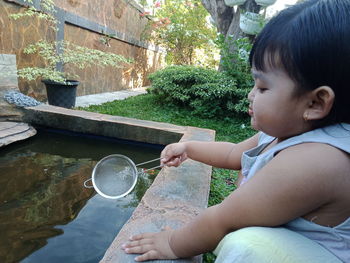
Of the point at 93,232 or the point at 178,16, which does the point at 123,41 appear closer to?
the point at 178,16

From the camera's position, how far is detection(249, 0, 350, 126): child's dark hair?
2.60 feet

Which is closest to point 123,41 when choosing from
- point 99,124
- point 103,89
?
point 103,89

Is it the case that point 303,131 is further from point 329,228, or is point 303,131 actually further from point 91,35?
point 91,35

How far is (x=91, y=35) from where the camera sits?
24.3 feet

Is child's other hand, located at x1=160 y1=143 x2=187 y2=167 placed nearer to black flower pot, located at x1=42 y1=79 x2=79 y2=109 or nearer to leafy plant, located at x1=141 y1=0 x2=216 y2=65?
black flower pot, located at x1=42 y1=79 x2=79 y2=109

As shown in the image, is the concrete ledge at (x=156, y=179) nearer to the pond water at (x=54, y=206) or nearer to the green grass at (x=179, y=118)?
the pond water at (x=54, y=206)

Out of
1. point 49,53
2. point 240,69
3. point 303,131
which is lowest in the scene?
point 303,131

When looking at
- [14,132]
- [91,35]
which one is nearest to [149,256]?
[14,132]

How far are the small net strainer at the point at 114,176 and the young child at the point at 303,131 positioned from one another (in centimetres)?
70

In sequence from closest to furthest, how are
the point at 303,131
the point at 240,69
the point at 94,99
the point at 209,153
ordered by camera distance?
the point at 303,131, the point at 209,153, the point at 240,69, the point at 94,99

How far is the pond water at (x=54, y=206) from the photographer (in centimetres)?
167

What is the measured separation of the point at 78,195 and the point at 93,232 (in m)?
0.51

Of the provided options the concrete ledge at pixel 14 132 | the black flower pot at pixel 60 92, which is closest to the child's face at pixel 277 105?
the concrete ledge at pixel 14 132

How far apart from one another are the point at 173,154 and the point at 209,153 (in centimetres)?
19
